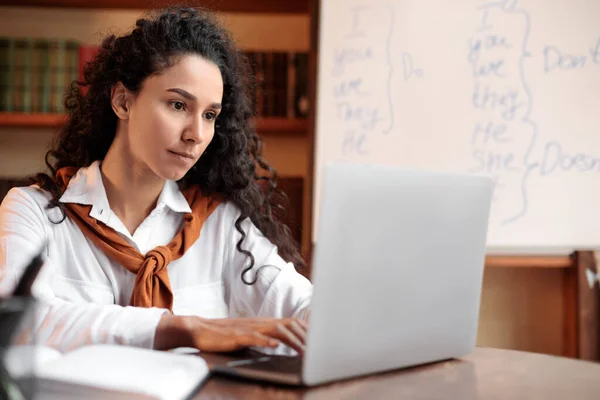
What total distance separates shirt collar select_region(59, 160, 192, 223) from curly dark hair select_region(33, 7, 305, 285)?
0.03 m

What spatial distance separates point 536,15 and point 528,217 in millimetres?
607

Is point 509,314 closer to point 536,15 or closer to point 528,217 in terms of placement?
point 528,217

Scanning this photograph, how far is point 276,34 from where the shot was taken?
2.41 meters

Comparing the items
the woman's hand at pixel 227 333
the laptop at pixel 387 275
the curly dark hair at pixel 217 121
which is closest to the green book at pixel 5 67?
the curly dark hair at pixel 217 121

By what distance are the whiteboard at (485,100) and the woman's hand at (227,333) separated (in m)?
1.14

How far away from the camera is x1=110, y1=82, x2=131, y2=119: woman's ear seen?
1.34m

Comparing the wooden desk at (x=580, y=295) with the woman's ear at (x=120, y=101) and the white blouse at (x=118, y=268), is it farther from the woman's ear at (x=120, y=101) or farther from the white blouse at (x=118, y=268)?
the woman's ear at (x=120, y=101)

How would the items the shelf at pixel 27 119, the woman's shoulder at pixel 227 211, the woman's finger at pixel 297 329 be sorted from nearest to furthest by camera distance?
the woman's finger at pixel 297 329, the woman's shoulder at pixel 227 211, the shelf at pixel 27 119

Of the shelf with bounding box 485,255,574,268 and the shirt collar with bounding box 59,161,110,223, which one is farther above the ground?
the shirt collar with bounding box 59,161,110,223

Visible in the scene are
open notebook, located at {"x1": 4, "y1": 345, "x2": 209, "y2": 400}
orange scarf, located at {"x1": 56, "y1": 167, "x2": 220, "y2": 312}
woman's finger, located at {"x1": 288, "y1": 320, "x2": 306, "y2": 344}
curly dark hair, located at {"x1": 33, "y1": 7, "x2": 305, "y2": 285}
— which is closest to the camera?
open notebook, located at {"x1": 4, "y1": 345, "x2": 209, "y2": 400}

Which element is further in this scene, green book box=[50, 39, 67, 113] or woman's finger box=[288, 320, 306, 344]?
green book box=[50, 39, 67, 113]

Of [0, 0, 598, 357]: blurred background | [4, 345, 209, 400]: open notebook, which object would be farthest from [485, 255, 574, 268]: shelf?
[4, 345, 209, 400]: open notebook

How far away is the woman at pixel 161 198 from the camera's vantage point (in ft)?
4.05

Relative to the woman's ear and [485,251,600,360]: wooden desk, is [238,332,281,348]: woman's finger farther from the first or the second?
[485,251,600,360]: wooden desk
